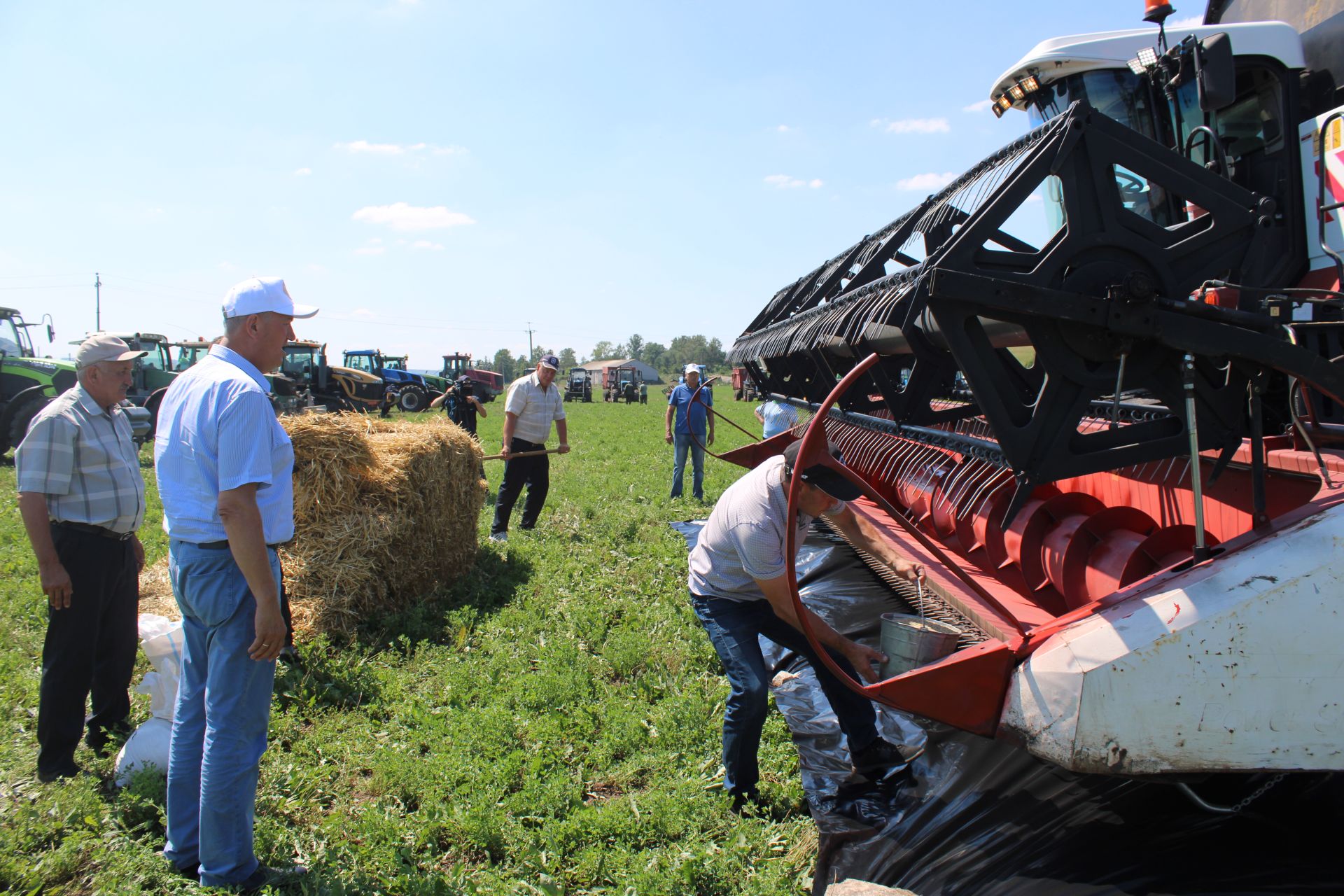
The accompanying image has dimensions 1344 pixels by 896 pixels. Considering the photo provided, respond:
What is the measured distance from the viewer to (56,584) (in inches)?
130

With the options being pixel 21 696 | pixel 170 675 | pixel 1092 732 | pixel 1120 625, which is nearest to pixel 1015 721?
pixel 1092 732

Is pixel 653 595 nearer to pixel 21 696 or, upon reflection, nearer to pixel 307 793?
pixel 307 793

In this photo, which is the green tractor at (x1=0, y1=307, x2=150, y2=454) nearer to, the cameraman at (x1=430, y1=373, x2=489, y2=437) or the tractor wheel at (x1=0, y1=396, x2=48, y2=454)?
the tractor wheel at (x1=0, y1=396, x2=48, y2=454)

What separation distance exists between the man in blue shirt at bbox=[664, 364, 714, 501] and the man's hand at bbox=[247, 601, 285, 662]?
21.0ft

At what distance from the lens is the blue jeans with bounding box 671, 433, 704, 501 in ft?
30.2

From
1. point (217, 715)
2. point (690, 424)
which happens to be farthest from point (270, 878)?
point (690, 424)

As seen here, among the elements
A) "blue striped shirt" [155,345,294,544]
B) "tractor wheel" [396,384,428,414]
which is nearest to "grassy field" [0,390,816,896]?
"blue striped shirt" [155,345,294,544]

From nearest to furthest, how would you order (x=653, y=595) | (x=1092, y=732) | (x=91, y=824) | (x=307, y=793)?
(x=1092, y=732), (x=91, y=824), (x=307, y=793), (x=653, y=595)

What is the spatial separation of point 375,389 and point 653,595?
22422mm

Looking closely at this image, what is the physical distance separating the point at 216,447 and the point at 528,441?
496 centimetres

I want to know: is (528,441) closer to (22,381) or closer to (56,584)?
(56,584)

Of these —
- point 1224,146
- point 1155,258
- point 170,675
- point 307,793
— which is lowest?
point 307,793

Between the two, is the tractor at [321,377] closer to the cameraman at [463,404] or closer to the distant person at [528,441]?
the cameraman at [463,404]

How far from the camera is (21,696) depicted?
4199mm
